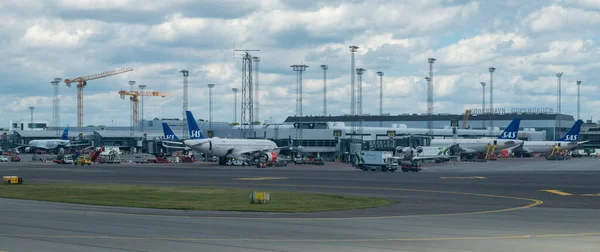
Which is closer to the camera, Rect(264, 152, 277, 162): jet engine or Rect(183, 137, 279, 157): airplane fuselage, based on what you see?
Rect(183, 137, 279, 157): airplane fuselage

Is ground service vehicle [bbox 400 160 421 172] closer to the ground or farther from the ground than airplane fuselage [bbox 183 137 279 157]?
closer to the ground

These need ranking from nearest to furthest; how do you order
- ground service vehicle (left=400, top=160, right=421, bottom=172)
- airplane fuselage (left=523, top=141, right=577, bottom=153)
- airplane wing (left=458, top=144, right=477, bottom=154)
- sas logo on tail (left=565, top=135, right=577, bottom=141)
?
ground service vehicle (left=400, top=160, right=421, bottom=172) → airplane wing (left=458, top=144, right=477, bottom=154) → airplane fuselage (left=523, top=141, right=577, bottom=153) → sas logo on tail (left=565, top=135, right=577, bottom=141)

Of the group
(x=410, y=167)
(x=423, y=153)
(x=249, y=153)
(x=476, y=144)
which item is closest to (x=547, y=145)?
(x=476, y=144)

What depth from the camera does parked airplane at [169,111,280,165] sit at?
111m

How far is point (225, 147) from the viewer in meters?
113

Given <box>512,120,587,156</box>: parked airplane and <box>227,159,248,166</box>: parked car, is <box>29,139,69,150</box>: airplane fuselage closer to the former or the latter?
<box>227,159,248,166</box>: parked car

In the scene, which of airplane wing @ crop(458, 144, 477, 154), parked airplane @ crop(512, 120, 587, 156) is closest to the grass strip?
airplane wing @ crop(458, 144, 477, 154)

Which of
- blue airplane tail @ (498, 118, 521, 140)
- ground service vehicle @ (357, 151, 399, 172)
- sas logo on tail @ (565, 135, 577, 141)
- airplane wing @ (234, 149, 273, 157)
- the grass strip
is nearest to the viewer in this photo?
the grass strip

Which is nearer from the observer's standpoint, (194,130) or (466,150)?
(194,130)

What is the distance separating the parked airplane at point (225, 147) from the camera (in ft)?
→ 363

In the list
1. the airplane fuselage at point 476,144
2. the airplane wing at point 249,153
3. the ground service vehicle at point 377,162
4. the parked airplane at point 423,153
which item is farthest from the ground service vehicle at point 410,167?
the airplane fuselage at point 476,144

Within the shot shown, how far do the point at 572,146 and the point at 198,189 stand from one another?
5014 inches

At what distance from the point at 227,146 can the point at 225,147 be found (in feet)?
1.76

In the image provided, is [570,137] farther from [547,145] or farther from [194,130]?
[194,130]
